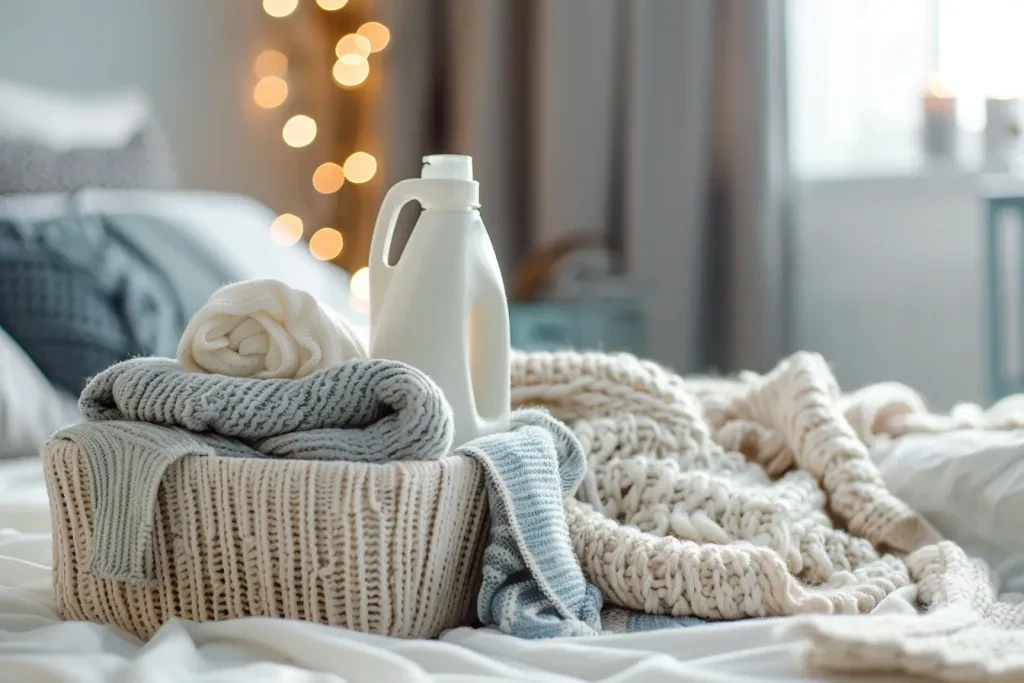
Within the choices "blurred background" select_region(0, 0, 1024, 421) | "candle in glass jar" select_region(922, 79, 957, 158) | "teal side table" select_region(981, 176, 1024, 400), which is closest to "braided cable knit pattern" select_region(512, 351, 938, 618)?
"teal side table" select_region(981, 176, 1024, 400)

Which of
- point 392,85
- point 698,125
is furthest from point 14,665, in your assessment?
point 392,85

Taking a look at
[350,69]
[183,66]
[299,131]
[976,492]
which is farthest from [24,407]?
[350,69]

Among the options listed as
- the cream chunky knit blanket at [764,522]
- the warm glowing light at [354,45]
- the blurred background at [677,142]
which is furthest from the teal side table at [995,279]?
the warm glowing light at [354,45]

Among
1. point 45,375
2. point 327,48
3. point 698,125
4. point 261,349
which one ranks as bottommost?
point 45,375

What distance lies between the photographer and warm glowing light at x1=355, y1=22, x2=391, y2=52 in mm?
3064

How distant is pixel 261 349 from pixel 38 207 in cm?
102

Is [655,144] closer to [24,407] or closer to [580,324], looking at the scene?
[580,324]

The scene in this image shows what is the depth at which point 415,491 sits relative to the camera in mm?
768

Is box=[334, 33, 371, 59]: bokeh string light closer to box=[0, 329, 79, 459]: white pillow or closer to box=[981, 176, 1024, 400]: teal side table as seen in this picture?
box=[981, 176, 1024, 400]: teal side table

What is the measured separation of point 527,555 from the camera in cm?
82

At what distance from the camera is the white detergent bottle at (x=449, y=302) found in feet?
2.82

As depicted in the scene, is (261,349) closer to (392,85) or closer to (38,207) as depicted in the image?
(38,207)

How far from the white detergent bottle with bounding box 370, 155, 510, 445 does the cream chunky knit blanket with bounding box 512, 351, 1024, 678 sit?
0.41 feet

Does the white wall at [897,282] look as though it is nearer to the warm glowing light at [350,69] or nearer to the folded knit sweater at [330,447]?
the warm glowing light at [350,69]
